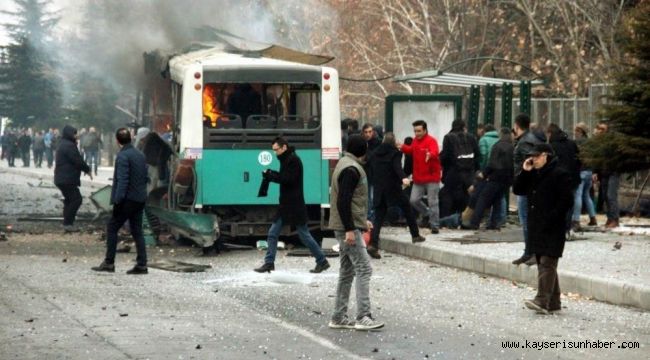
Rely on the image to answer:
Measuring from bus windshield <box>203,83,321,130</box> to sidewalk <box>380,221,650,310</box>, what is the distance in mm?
2148

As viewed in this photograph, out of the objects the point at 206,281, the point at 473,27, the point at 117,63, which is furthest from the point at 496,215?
the point at 473,27

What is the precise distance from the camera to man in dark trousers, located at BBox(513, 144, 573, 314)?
1345 centimetres

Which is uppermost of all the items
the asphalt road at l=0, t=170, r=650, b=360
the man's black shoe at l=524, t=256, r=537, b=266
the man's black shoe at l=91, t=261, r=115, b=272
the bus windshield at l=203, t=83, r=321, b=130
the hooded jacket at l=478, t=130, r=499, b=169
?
the bus windshield at l=203, t=83, r=321, b=130

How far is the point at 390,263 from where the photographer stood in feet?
62.5

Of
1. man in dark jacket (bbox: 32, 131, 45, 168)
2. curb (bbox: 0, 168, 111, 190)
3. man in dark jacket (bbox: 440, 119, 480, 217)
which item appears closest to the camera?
man in dark jacket (bbox: 440, 119, 480, 217)

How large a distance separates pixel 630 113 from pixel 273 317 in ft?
28.6

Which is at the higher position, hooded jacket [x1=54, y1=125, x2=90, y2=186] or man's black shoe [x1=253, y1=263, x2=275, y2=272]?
hooded jacket [x1=54, y1=125, x2=90, y2=186]

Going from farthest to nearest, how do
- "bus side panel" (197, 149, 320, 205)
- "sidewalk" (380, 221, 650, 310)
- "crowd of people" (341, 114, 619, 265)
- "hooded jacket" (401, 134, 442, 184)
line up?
"hooded jacket" (401, 134, 442, 184) → "bus side panel" (197, 149, 320, 205) → "crowd of people" (341, 114, 619, 265) → "sidewalk" (380, 221, 650, 310)

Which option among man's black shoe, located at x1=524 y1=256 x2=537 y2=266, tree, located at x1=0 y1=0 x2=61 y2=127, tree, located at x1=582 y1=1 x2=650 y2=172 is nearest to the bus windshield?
tree, located at x1=582 y1=1 x2=650 y2=172

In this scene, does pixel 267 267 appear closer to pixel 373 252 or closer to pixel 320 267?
pixel 320 267

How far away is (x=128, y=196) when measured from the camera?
17156 mm

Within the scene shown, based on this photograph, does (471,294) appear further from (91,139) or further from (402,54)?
(91,139)

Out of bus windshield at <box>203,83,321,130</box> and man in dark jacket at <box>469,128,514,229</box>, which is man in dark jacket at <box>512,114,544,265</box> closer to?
man in dark jacket at <box>469,128,514,229</box>

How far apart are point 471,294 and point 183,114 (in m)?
7.39
